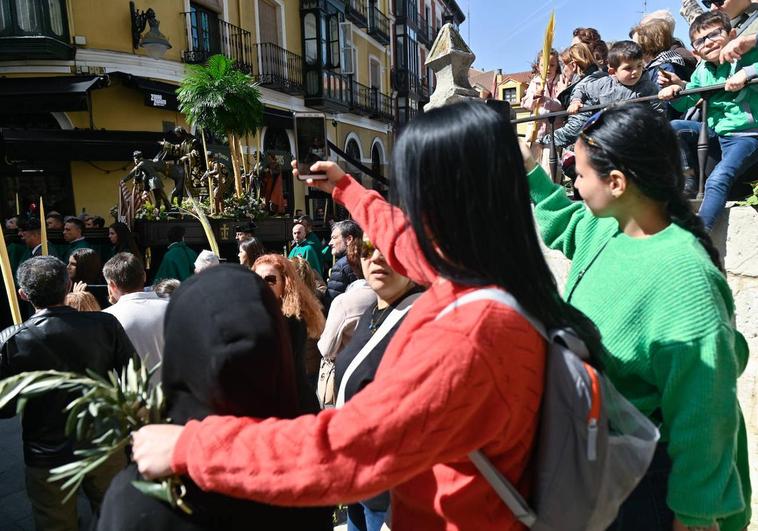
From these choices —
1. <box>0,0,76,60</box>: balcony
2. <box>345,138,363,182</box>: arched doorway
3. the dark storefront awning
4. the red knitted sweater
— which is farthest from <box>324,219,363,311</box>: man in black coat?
<box>345,138,363,182</box>: arched doorway

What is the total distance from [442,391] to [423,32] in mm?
33618

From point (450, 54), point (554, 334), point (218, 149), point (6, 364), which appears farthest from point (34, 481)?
point (218, 149)

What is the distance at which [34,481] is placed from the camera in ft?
9.11

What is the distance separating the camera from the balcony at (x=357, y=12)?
68.3 feet

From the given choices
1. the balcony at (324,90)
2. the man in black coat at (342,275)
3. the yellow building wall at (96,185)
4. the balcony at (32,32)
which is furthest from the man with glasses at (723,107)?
the balcony at (324,90)

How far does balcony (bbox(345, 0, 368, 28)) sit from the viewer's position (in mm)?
20833

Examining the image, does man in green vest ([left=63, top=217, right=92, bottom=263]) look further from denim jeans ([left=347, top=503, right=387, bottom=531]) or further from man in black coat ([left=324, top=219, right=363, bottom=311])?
denim jeans ([left=347, top=503, right=387, bottom=531])

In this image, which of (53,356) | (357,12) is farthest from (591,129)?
(357,12)

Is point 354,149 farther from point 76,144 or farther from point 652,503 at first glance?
point 652,503

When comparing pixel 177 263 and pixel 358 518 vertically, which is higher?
pixel 177 263

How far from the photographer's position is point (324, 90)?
18.2m

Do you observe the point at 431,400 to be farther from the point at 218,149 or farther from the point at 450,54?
the point at 218,149

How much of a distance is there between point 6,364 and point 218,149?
5.89m

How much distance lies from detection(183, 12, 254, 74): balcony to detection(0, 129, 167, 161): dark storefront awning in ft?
9.37
